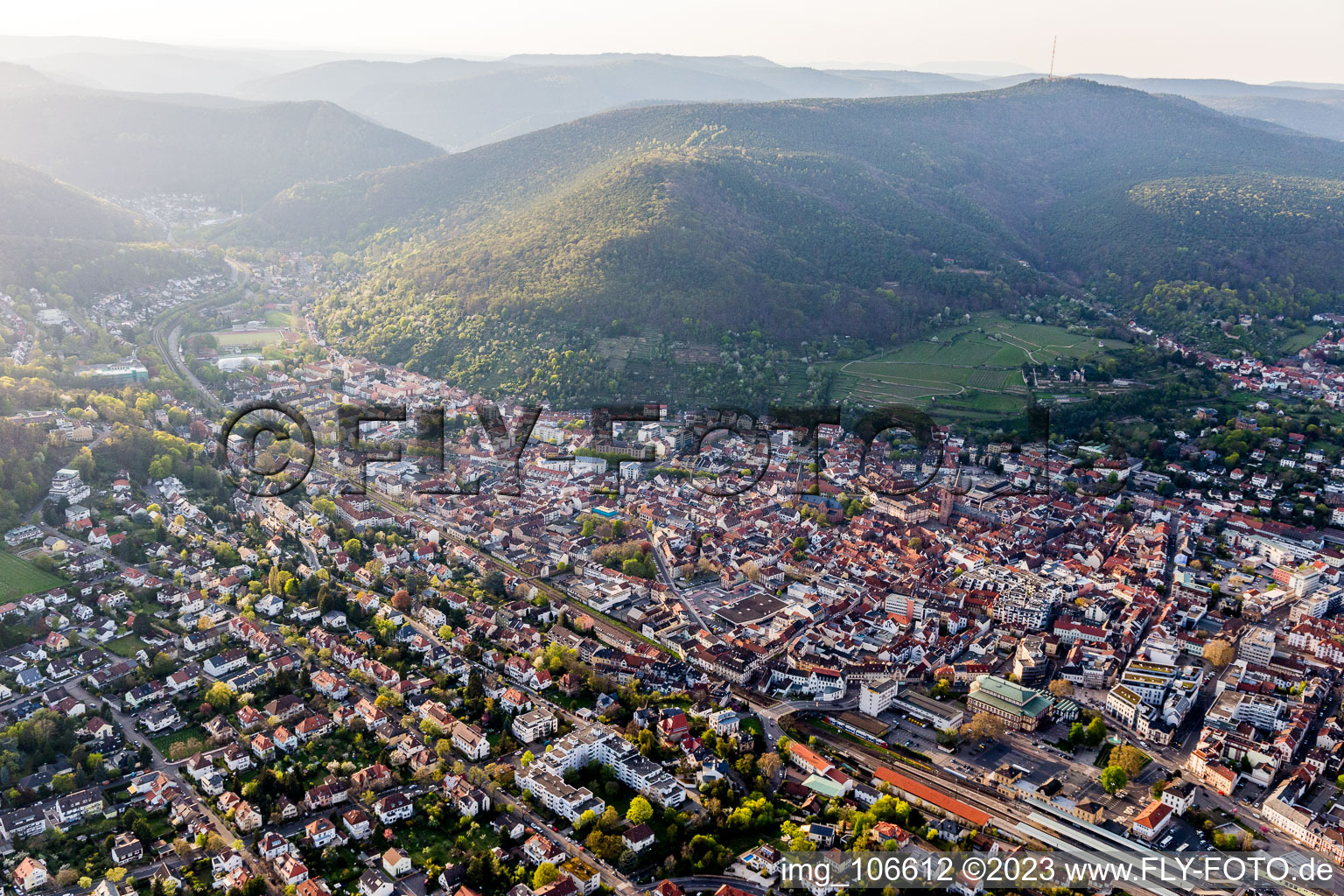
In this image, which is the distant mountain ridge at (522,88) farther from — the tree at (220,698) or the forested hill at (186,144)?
the tree at (220,698)

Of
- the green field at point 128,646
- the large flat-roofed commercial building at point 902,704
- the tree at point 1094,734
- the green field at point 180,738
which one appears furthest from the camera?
the green field at point 128,646

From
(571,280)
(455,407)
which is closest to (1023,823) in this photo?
(455,407)

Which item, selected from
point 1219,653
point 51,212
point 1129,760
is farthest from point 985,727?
point 51,212

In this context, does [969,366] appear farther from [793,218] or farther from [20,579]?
[20,579]

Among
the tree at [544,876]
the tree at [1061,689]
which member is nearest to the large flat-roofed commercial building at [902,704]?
the tree at [1061,689]

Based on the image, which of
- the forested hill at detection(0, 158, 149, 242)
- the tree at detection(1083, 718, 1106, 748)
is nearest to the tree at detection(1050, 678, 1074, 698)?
the tree at detection(1083, 718, 1106, 748)

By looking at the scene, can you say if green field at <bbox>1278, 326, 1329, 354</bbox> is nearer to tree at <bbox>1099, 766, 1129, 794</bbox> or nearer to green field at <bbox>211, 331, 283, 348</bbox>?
tree at <bbox>1099, 766, 1129, 794</bbox>

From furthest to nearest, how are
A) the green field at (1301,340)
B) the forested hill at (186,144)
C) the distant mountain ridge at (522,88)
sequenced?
1. the distant mountain ridge at (522,88)
2. the forested hill at (186,144)
3. the green field at (1301,340)
